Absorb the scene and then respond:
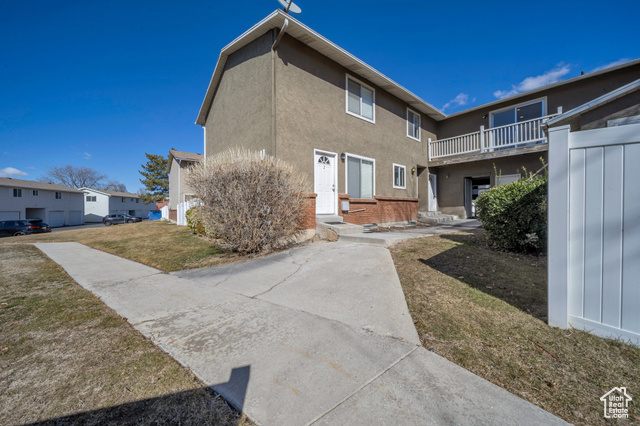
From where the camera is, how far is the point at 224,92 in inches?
455

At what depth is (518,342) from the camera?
2340 millimetres

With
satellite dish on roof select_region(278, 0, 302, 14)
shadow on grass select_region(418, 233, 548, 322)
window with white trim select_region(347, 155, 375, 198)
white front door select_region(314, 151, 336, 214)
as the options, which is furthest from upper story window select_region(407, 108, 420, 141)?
shadow on grass select_region(418, 233, 548, 322)

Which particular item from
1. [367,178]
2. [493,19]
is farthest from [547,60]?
[367,178]

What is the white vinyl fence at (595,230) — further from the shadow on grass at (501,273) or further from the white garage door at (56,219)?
the white garage door at (56,219)

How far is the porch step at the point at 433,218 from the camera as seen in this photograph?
1215 cm

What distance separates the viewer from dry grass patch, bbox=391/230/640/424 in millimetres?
1752

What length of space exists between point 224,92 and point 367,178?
7.51m

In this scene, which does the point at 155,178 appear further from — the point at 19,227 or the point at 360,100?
the point at 360,100

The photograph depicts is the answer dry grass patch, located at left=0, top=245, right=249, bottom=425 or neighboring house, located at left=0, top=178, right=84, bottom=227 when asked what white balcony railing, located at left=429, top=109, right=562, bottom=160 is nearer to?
dry grass patch, located at left=0, top=245, right=249, bottom=425

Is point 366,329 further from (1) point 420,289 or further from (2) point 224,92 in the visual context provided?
(2) point 224,92

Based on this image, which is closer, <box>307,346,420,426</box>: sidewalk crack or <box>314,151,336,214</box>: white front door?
<box>307,346,420,426</box>: sidewalk crack

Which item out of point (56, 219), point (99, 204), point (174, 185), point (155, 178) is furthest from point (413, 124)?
point (99, 204)

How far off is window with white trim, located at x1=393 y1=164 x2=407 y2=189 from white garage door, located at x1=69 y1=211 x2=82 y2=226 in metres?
46.1

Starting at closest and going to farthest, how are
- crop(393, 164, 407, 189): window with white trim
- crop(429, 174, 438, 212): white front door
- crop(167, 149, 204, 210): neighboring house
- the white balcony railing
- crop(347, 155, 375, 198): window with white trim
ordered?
crop(347, 155, 375, 198): window with white trim < the white balcony railing < crop(393, 164, 407, 189): window with white trim < crop(429, 174, 438, 212): white front door < crop(167, 149, 204, 210): neighboring house
